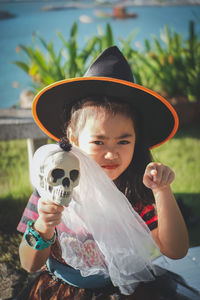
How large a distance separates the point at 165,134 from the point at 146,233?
0.43 m

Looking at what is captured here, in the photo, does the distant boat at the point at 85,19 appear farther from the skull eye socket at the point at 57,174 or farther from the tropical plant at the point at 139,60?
the skull eye socket at the point at 57,174

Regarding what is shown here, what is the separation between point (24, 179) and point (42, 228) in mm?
1535

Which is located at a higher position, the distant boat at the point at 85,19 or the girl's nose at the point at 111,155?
the distant boat at the point at 85,19

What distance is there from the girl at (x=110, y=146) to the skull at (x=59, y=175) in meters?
0.07

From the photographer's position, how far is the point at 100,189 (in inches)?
35.6

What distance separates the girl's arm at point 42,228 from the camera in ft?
2.53

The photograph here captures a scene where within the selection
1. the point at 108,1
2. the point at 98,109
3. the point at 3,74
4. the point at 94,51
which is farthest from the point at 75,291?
the point at 108,1

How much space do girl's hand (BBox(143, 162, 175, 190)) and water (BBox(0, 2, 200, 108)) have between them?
81.5 inches

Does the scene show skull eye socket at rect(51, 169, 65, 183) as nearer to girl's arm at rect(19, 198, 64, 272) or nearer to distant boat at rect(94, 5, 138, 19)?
girl's arm at rect(19, 198, 64, 272)

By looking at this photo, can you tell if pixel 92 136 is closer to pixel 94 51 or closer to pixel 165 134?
pixel 165 134

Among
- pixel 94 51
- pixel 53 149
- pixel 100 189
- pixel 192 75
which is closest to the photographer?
pixel 53 149

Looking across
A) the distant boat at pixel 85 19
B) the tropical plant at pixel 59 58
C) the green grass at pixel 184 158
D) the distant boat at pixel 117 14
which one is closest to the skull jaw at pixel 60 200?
the green grass at pixel 184 158

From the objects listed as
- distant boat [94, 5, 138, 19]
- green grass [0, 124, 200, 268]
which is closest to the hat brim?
green grass [0, 124, 200, 268]

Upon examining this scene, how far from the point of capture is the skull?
700 mm
